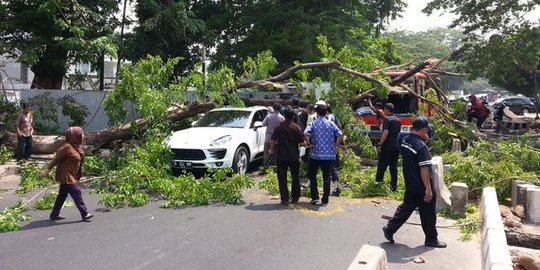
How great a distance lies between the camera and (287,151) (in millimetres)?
8211

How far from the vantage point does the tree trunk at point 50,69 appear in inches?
795

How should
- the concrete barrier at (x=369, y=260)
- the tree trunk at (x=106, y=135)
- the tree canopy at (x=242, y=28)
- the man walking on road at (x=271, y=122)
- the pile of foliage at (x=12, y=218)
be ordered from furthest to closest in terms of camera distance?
the tree canopy at (x=242, y=28) → the tree trunk at (x=106, y=135) → the man walking on road at (x=271, y=122) → the pile of foliage at (x=12, y=218) → the concrete barrier at (x=369, y=260)

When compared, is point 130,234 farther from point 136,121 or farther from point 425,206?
point 136,121

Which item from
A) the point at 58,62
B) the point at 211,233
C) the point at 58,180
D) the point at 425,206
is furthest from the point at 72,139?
the point at 58,62

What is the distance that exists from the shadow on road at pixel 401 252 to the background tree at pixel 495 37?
15532 millimetres

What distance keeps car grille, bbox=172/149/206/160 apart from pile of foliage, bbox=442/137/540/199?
491 cm

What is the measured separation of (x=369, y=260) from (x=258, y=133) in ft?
27.9

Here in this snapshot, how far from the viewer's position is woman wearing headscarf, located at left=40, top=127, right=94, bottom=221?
7.35 meters

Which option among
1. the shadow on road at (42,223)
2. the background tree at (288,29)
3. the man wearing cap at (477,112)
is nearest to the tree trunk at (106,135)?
the shadow on road at (42,223)

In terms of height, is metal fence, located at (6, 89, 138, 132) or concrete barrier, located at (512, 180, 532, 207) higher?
metal fence, located at (6, 89, 138, 132)

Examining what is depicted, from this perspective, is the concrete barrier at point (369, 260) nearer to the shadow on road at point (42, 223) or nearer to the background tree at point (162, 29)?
the shadow on road at point (42, 223)

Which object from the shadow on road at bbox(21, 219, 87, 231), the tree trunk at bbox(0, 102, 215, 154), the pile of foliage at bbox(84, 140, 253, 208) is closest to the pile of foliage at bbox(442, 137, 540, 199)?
the pile of foliage at bbox(84, 140, 253, 208)

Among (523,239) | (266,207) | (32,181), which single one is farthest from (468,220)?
(32,181)

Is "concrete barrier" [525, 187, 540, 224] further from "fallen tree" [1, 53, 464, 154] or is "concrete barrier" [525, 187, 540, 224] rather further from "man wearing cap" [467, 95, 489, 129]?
"man wearing cap" [467, 95, 489, 129]
